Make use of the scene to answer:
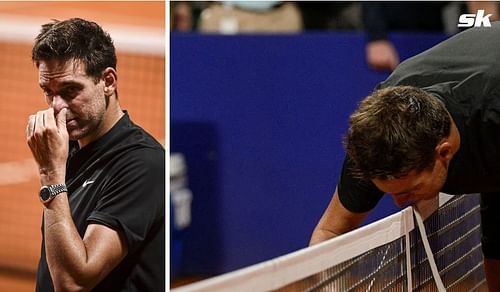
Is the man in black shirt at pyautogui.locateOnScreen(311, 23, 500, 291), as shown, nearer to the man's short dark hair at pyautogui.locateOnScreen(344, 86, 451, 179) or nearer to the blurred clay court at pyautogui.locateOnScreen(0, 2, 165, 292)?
the man's short dark hair at pyautogui.locateOnScreen(344, 86, 451, 179)

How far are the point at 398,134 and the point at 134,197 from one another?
951mm

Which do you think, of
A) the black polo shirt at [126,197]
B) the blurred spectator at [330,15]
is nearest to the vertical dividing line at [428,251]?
the black polo shirt at [126,197]

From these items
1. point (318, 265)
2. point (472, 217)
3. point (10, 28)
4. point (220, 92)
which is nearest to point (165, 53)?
point (10, 28)

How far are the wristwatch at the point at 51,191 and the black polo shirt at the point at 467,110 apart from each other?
83cm

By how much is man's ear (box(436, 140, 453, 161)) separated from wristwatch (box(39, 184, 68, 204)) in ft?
3.58

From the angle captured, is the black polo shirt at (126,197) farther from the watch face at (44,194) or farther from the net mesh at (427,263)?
the net mesh at (427,263)

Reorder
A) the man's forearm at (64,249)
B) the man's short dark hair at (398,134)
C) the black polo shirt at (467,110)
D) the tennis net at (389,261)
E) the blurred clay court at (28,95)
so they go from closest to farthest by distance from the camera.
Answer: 1. the tennis net at (389,261)
2. the man's short dark hair at (398,134)
3. the black polo shirt at (467,110)
4. the man's forearm at (64,249)
5. the blurred clay court at (28,95)

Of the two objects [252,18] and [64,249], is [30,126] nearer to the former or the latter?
[64,249]

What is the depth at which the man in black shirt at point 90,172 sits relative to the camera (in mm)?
2848

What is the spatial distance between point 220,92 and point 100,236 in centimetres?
204

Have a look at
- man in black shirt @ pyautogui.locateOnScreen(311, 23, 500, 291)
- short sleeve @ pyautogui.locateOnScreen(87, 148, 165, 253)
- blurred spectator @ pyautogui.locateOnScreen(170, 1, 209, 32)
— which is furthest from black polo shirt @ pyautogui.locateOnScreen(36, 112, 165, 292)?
blurred spectator @ pyautogui.locateOnScreen(170, 1, 209, 32)

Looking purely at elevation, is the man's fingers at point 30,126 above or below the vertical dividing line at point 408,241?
above

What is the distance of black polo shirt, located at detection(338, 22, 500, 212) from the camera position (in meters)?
2.36

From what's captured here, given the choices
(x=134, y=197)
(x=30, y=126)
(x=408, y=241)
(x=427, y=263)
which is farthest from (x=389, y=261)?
(x=30, y=126)
